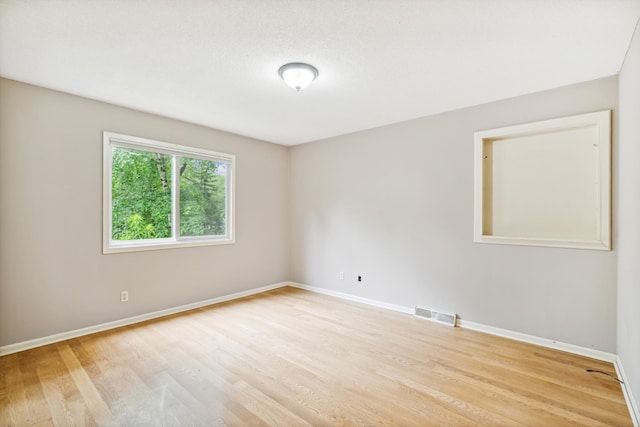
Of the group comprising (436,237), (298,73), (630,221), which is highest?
(298,73)

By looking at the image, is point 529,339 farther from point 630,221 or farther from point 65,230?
point 65,230

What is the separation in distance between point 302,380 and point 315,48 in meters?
2.50

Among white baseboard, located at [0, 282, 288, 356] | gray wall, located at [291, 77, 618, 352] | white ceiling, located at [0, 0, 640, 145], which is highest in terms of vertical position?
white ceiling, located at [0, 0, 640, 145]

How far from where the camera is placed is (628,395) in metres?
2.01

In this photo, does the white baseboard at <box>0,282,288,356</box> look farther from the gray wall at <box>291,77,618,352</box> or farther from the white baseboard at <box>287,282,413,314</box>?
the gray wall at <box>291,77,618,352</box>

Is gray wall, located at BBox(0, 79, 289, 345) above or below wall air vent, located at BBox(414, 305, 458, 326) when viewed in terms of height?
above

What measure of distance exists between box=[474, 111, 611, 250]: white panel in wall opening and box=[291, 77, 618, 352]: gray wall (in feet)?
0.36

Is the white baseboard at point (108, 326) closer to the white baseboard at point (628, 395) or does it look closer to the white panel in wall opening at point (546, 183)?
the white panel in wall opening at point (546, 183)

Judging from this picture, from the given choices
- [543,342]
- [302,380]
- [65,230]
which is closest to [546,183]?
[543,342]

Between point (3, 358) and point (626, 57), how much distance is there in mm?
5632

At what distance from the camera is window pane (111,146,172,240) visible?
3.36 metres

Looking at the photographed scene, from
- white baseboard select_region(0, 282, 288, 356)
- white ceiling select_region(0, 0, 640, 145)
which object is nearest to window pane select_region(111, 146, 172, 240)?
white ceiling select_region(0, 0, 640, 145)

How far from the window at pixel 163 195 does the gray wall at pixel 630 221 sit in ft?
13.8

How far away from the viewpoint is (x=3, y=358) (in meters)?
2.55
